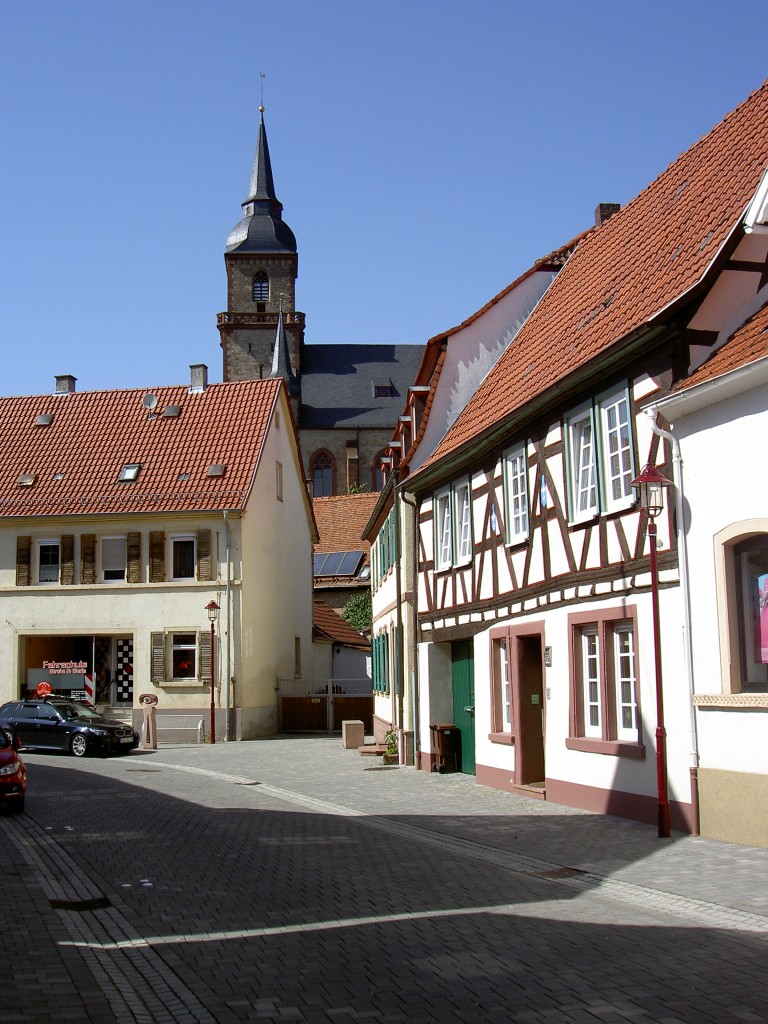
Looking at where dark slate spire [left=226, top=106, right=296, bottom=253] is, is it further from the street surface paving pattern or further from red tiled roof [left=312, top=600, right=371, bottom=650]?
the street surface paving pattern

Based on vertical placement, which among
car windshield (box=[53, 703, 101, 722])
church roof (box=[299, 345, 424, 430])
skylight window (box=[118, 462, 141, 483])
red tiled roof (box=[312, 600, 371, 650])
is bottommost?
car windshield (box=[53, 703, 101, 722])

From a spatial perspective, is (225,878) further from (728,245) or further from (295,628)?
(295,628)

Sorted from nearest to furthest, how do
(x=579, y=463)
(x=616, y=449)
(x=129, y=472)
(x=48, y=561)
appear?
(x=616, y=449)
(x=579, y=463)
(x=48, y=561)
(x=129, y=472)

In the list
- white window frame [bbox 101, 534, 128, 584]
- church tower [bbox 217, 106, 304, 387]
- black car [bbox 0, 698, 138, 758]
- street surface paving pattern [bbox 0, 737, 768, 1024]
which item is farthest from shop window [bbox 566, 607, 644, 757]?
church tower [bbox 217, 106, 304, 387]

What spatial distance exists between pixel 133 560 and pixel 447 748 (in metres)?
15.9

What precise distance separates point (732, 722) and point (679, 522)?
216 centimetres

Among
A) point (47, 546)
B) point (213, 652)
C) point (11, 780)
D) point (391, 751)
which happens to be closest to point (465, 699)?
point (391, 751)

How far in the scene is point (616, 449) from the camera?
574 inches

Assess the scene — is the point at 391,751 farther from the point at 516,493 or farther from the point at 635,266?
the point at 635,266

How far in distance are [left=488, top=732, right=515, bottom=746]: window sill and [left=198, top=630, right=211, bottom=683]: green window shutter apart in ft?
52.9

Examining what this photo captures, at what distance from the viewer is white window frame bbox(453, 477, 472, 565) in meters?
20.1

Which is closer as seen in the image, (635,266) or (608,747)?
(608,747)

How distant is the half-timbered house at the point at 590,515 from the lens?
13125 mm

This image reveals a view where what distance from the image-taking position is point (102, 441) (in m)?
38.2
